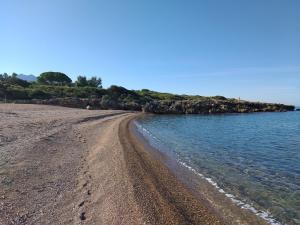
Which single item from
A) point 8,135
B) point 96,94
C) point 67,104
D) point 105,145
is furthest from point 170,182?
point 96,94

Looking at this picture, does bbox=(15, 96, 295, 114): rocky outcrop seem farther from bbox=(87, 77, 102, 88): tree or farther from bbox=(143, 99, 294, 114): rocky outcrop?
bbox=(87, 77, 102, 88): tree

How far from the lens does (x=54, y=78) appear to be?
14625 cm

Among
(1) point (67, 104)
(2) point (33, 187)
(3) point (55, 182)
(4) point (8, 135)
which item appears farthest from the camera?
(1) point (67, 104)

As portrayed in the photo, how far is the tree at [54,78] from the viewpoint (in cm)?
14312

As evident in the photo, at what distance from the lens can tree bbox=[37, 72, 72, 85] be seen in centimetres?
14312

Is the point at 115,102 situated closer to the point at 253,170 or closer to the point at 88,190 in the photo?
the point at 253,170

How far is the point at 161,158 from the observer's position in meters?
21.6

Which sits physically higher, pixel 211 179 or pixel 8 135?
pixel 8 135

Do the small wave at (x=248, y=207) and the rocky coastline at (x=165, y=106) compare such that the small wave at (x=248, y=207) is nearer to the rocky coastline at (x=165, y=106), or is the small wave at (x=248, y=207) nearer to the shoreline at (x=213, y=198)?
the shoreline at (x=213, y=198)

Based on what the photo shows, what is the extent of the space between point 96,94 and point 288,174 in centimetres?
9668

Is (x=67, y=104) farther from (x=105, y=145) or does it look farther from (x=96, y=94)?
(x=105, y=145)

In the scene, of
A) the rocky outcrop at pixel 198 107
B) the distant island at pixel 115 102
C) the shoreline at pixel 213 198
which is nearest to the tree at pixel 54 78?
the distant island at pixel 115 102

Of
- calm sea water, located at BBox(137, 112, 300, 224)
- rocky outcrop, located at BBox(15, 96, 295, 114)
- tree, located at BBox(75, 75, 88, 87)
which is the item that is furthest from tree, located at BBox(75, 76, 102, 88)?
calm sea water, located at BBox(137, 112, 300, 224)

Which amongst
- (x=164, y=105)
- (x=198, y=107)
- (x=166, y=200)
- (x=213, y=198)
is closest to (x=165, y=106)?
(x=164, y=105)
